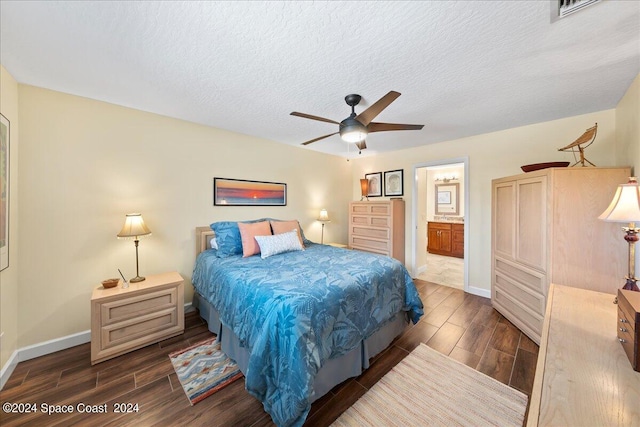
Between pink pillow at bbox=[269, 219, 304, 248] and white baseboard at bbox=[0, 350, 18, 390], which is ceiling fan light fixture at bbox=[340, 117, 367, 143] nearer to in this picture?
pink pillow at bbox=[269, 219, 304, 248]

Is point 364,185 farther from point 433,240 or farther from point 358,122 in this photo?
point 433,240

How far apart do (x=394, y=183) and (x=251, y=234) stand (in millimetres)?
3009

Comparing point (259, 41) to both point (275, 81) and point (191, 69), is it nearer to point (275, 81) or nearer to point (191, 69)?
point (275, 81)

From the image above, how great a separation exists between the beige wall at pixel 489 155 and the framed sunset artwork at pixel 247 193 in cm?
239

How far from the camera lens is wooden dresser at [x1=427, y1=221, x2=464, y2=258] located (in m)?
5.66

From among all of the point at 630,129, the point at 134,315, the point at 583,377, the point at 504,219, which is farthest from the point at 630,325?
the point at 134,315

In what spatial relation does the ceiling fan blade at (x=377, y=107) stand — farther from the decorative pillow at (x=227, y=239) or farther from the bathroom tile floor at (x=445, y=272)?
the bathroom tile floor at (x=445, y=272)

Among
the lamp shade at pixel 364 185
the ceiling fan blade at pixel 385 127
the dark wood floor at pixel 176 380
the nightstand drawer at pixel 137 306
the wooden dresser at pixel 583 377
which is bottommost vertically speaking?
the dark wood floor at pixel 176 380

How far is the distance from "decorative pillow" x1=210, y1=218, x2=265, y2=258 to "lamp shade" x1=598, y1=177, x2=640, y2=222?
10.6 ft

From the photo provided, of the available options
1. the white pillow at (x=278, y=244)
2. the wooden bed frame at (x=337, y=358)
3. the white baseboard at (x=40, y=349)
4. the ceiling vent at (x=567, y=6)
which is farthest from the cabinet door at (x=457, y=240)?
the white baseboard at (x=40, y=349)

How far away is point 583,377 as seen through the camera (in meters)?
0.90

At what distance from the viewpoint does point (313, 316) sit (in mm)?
1528

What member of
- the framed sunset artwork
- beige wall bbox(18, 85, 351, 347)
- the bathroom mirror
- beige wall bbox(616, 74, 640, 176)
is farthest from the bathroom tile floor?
beige wall bbox(18, 85, 351, 347)

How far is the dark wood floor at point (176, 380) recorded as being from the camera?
60.0 inches
